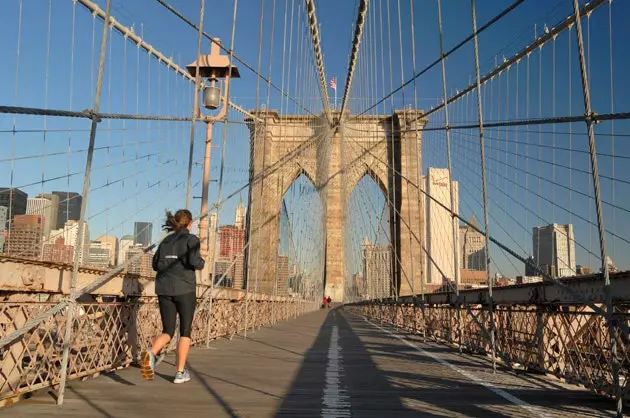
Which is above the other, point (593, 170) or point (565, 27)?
point (565, 27)

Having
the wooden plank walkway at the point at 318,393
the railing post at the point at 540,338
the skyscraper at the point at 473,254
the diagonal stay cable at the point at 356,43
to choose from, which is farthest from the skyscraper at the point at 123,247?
the diagonal stay cable at the point at 356,43

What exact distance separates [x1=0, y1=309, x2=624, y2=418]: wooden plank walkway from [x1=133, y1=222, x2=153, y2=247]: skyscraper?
4399 millimetres

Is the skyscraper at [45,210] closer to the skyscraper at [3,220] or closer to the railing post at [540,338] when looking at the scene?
the skyscraper at [3,220]

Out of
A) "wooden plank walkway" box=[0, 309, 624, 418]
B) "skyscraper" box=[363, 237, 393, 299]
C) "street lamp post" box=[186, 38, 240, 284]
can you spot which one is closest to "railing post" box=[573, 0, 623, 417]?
"wooden plank walkway" box=[0, 309, 624, 418]

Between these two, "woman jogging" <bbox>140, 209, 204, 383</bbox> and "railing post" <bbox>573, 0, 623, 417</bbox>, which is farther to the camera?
"woman jogging" <bbox>140, 209, 204, 383</bbox>

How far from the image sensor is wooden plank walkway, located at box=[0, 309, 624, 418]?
2715 mm

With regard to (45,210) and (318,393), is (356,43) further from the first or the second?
(318,393)

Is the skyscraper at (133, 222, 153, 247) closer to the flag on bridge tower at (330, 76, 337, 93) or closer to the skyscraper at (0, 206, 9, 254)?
the skyscraper at (0, 206, 9, 254)

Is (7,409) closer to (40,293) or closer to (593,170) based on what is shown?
(40,293)

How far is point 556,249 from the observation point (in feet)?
27.3

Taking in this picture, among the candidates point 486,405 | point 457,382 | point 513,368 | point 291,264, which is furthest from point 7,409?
point 291,264

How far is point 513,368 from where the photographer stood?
473 centimetres

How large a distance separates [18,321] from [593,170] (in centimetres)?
335

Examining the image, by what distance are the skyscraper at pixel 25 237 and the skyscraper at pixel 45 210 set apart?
7.0 inches
